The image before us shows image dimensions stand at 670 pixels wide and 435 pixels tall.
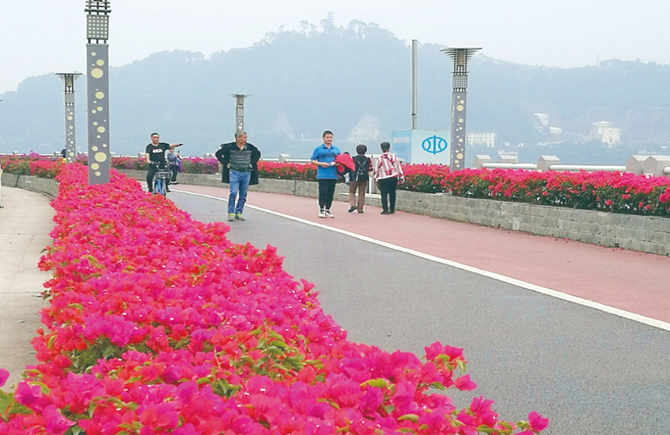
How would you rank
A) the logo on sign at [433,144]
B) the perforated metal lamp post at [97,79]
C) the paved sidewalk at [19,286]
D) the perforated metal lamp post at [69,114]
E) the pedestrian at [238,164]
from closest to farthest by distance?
the paved sidewalk at [19,286] → the perforated metal lamp post at [97,79] → the pedestrian at [238,164] → the logo on sign at [433,144] → the perforated metal lamp post at [69,114]

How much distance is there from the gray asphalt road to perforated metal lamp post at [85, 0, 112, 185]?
15.4ft

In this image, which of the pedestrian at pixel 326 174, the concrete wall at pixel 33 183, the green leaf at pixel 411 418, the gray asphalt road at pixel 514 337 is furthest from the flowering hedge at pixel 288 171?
the green leaf at pixel 411 418

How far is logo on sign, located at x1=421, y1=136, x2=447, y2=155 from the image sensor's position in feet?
100

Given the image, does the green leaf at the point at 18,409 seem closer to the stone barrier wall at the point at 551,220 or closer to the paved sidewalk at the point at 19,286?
the paved sidewalk at the point at 19,286

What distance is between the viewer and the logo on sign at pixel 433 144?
30.5m

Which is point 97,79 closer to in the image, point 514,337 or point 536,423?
point 514,337

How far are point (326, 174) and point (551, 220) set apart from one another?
5122mm

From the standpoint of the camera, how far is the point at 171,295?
4.29m

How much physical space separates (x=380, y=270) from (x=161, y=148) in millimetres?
12117

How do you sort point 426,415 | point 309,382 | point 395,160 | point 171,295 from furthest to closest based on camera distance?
point 395,160, point 171,295, point 309,382, point 426,415

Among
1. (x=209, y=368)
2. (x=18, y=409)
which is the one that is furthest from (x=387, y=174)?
(x=18, y=409)

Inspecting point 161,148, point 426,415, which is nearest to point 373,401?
point 426,415

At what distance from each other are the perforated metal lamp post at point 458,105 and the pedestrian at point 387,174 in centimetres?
182

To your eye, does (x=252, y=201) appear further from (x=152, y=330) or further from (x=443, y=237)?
(x=152, y=330)
